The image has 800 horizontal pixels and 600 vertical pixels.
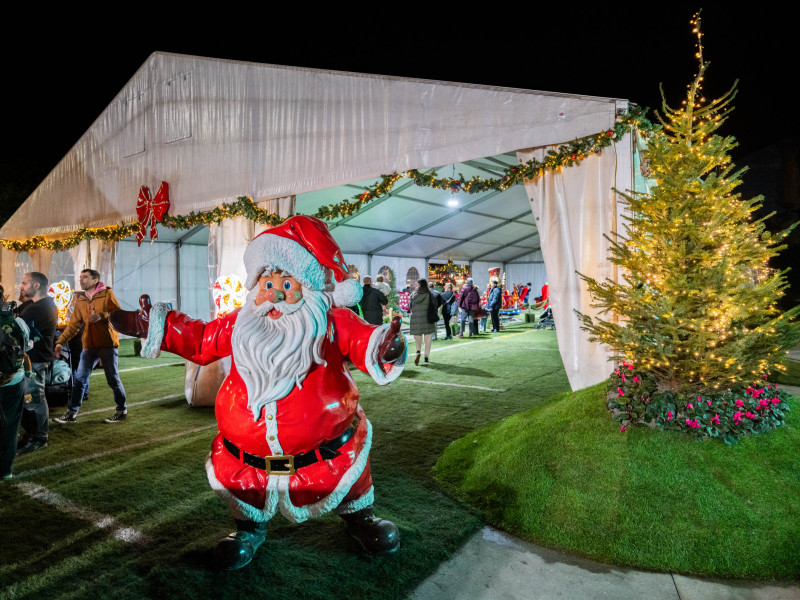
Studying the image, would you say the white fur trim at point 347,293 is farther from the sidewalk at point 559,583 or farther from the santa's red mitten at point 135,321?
the sidewalk at point 559,583

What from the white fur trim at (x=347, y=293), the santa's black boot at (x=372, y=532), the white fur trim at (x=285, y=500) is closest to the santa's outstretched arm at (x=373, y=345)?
the white fur trim at (x=347, y=293)

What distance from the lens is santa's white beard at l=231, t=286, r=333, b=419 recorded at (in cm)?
219

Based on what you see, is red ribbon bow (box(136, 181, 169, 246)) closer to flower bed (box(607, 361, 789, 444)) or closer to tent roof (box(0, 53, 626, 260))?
tent roof (box(0, 53, 626, 260))

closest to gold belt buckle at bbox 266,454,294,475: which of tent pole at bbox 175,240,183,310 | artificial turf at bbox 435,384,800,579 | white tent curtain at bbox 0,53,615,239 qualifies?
artificial turf at bbox 435,384,800,579

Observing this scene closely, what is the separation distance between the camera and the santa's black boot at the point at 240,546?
2475mm

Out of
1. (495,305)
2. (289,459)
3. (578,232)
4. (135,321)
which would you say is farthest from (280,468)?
(495,305)

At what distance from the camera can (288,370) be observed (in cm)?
220

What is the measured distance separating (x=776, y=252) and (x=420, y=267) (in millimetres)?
13875

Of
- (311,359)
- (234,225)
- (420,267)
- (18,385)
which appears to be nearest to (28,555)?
(18,385)

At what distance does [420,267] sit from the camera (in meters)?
17.1

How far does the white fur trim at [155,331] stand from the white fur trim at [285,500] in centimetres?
65

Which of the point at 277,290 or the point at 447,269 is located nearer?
the point at 277,290

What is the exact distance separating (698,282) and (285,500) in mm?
2946

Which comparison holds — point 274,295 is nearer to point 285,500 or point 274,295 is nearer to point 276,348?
point 276,348
